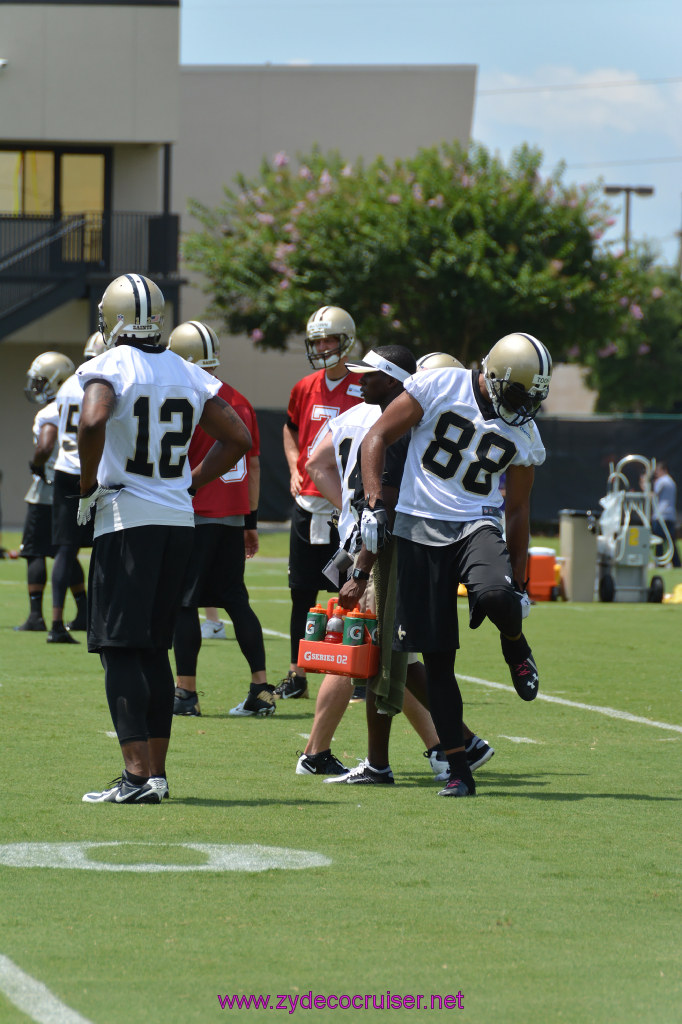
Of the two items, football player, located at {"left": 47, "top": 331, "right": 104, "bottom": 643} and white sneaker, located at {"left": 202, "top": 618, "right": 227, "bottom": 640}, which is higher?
football player, located at {"left": 47, "top": 331, "right": 104, "bottom": 643}

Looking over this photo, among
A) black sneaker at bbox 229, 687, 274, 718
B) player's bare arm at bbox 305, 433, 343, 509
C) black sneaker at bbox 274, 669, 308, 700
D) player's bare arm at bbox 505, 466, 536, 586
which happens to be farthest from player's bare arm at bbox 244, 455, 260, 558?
player's bare arm at bbox 505, 466, 536, 586

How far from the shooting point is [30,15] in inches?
1213

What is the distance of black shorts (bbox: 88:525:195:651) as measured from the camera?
240 inches

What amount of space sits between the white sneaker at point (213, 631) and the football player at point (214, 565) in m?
4.22

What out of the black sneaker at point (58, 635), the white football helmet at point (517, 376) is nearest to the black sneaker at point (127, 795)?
the white football helmet at point (517, 376)

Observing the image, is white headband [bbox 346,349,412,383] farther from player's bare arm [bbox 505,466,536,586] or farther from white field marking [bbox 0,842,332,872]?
white field marking [bbox 0,842,332,872]

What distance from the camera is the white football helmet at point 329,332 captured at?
354 inches

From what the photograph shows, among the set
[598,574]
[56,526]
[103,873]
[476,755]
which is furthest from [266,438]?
[103,873]

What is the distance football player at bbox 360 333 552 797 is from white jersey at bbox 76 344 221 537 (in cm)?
78

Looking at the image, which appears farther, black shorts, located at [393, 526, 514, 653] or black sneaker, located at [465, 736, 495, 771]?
black sneaker, located at [465, 736, 495, 771]

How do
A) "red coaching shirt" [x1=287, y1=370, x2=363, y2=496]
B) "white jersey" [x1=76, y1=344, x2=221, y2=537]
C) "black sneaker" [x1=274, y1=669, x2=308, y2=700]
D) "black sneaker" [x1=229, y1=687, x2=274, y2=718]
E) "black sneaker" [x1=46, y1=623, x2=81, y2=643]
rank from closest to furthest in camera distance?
"white jersey" [x1=76, y1=344, x2=221, y2=537], "black sneaker" [x1=229, y1=687, x2=274, y2=718], "red coaching shirt" [x1=287, y1=370, x2=363, y2=496], "black sneaker" [x1=274, y1=669, x2=308, y2=700], "black sneaker" [x1=46, y1=623, x2=81, y2=643]

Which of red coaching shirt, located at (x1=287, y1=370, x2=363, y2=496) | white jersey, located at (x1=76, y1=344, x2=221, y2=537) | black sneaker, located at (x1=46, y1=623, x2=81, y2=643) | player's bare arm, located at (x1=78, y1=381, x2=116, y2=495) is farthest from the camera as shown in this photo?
black sneaker, located at (x1=46, y1=623, x2=81, y2=643)

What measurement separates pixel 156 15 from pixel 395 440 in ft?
86.9

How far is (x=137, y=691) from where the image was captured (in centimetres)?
619
